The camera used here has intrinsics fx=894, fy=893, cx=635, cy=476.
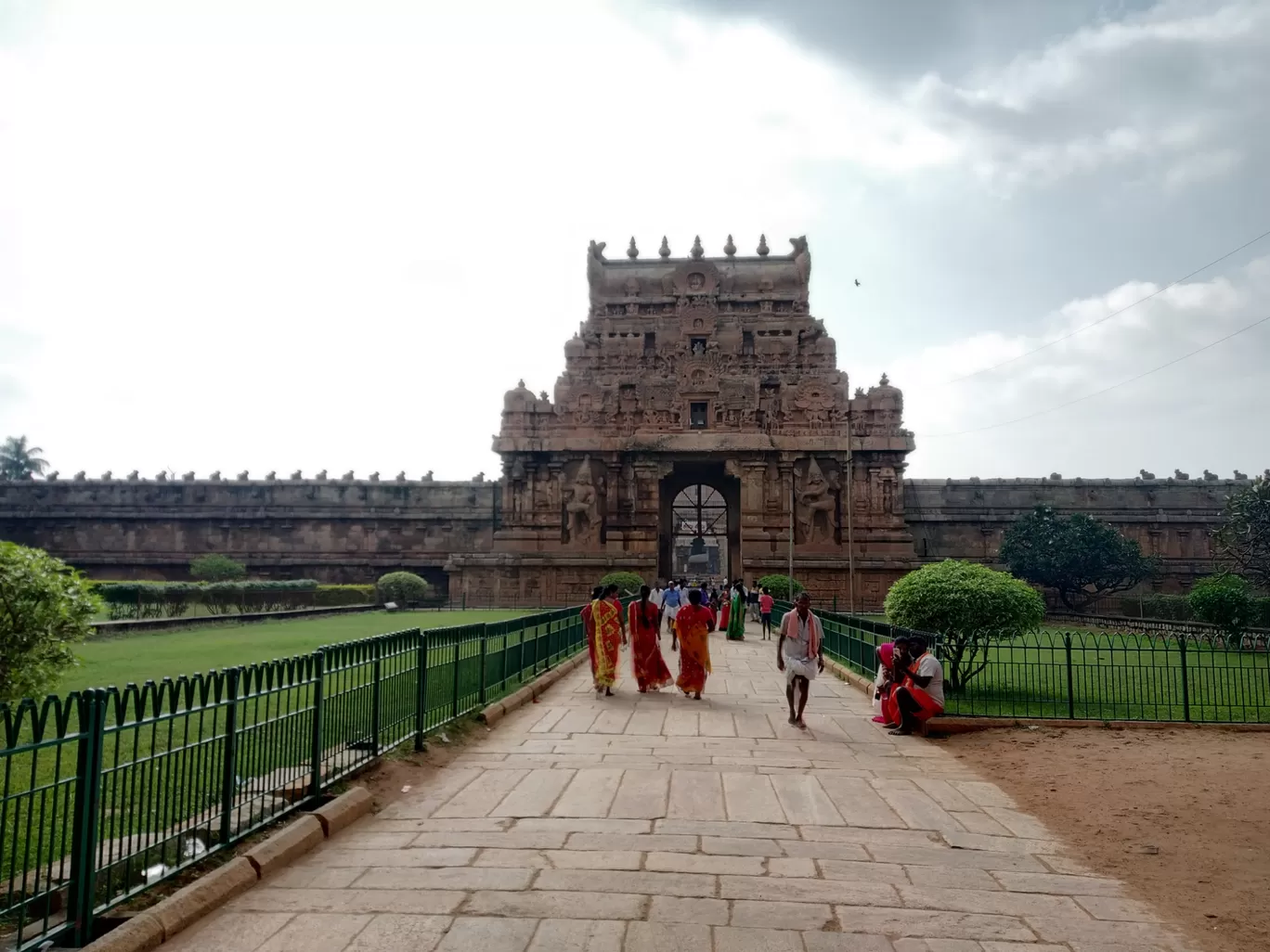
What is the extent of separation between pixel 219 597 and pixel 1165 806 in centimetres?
2716

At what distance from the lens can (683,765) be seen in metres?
7.44

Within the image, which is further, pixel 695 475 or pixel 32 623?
pixel 695 475

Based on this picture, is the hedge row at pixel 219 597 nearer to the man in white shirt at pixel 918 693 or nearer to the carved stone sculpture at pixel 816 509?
the carved stone sculpture at pixel 816 509

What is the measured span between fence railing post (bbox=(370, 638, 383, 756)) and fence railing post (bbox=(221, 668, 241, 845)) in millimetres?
1920

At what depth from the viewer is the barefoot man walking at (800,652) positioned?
9500mm

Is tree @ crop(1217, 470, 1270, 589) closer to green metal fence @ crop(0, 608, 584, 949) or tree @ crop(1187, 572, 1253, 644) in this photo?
tree @ crop(1187, 572, 1253, 644)

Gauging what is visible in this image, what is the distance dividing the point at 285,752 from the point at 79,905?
1.87m

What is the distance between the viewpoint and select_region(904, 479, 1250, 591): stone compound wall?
1394 inches

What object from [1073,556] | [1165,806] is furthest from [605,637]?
[1073,556]

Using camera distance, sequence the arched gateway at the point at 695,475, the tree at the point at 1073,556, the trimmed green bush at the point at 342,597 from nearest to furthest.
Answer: the trimmed green bush at the point at 342,597
the tree at the point at 1073,556
the arched gateway at the point at 695,475

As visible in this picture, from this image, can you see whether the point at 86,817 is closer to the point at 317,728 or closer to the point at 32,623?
the point at 317,728

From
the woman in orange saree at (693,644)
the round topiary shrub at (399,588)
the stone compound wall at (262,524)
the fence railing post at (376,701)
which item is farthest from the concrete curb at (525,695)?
the stone compound wall at (262,524)

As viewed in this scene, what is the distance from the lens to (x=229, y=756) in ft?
15.8

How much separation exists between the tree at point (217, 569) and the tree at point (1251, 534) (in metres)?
34.0
